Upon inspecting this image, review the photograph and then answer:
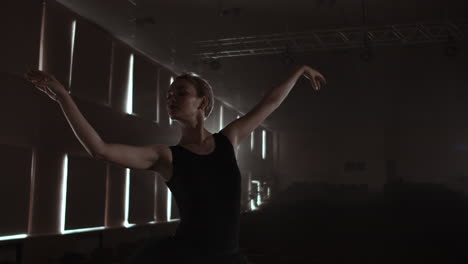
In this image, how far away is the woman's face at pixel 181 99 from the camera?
994 millimetres

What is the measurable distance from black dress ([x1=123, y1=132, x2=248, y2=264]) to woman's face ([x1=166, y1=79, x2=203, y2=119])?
0.10 meters

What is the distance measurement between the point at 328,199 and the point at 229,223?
22.9 ft

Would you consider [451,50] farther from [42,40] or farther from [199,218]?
[199,218]

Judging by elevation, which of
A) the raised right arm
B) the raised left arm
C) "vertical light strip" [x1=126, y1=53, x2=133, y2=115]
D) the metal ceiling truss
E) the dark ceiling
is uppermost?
the dark ceiling

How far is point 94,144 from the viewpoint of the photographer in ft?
2.48

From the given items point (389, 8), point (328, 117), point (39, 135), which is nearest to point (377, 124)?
point (328, 117)

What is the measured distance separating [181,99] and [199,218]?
287 millimetres

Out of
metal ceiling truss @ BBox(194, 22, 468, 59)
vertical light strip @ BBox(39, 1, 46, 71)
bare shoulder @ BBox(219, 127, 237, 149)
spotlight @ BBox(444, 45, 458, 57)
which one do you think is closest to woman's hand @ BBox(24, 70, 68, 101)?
bare shoulder @ BBox(219, 127, 237, 149)

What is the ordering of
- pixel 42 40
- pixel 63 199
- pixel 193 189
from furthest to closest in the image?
pixel 63 199 → pixel 42 40 → pixel 193 189

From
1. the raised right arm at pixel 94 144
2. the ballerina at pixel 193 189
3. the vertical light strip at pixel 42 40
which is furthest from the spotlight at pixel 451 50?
the raised right arm at pixel 94 144

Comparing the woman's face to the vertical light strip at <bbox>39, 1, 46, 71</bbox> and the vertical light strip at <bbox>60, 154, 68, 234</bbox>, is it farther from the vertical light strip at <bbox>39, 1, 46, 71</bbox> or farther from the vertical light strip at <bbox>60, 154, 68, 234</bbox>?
the vertical light strip at <bbox>60, 154, 68, 234</bbox>

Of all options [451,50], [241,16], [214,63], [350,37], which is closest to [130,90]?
[214,63]

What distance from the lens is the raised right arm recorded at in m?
0.76

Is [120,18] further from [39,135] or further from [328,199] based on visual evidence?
[328,199]
